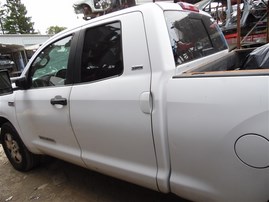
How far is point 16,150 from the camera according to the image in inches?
159

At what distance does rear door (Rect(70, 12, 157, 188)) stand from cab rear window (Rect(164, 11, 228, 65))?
0.84 feet

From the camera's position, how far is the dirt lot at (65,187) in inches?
123

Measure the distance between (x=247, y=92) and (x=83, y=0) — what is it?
26.2 ft

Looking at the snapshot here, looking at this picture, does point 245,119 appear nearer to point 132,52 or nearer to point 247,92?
point 247,92

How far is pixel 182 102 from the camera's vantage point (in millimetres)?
1880

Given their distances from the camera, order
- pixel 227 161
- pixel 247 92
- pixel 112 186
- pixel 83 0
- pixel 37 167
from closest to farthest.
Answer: pixel 247 92 → pixel 227 161 → pixel 112 186 → pixel 37 167 → pixel 83 0

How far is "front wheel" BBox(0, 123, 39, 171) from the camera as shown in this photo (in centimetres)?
389

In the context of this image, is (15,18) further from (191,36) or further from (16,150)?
(191,36)

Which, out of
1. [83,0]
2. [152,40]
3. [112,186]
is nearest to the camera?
[152,40]

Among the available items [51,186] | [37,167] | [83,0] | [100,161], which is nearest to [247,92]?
[100,161]

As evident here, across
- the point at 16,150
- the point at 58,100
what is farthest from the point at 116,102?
the point at 16,150

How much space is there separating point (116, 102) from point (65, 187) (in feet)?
5.87

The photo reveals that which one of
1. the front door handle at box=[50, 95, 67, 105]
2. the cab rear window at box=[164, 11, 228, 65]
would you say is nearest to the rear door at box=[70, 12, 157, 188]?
the front door handle at box=[50, 95, 67, 105]

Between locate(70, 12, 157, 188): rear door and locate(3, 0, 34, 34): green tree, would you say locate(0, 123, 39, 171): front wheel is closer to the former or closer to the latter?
locate(70, 12, 157, 188): rear door
